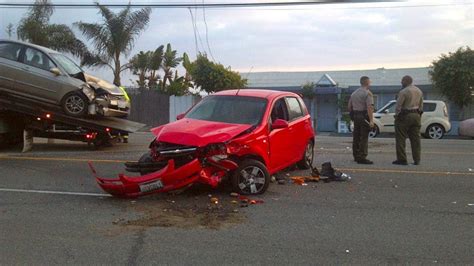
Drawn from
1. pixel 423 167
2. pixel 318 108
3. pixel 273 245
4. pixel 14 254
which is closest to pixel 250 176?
pixel 273 245

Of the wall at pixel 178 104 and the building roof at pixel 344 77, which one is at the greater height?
the building roof at pixel 344 77

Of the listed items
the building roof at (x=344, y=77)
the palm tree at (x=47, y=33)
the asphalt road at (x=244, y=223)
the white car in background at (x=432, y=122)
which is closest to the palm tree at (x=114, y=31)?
the palm tree at (x=47, y=33)

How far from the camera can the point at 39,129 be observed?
41.6 feet

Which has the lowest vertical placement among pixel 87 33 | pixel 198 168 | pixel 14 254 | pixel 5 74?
pixel 14 254

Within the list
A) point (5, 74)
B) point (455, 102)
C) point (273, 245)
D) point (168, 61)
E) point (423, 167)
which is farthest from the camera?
point (168, 61)

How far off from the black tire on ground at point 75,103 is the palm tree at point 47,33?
16.1 metres

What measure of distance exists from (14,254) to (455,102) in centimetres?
2618

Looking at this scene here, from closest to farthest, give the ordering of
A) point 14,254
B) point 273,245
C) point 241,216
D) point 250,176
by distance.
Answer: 1. point 14,254
2. point 273,245
3. point 241,216
4. point 250,176

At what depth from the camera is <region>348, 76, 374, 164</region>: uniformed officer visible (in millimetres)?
11078

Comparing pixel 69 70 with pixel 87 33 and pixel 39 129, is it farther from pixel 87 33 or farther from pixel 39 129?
pixel 87 33

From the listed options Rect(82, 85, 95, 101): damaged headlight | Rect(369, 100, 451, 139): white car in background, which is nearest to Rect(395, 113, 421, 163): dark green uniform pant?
Rect(82, 85, 95, 101): damaged headlight

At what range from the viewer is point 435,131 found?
21.7 meters

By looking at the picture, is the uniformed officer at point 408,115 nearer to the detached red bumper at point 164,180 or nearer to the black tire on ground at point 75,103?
the detached red bumper at point 164,180

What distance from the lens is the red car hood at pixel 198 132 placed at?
741 centimetres
